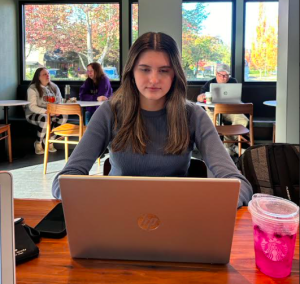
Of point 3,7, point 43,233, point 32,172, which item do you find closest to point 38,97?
point 32,172

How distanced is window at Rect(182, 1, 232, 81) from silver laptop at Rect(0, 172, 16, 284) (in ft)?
20.4

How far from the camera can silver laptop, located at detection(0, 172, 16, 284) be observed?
0.56 m

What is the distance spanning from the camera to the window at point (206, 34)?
21.4 ft

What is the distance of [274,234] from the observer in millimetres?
750

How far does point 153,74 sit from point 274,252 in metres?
0.93

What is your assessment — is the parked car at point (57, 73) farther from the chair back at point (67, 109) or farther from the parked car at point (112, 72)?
the chair back at point (67, 109)

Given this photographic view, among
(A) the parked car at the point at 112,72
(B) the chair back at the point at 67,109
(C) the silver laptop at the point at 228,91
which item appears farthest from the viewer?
(A) the parked car at the point at 112,72

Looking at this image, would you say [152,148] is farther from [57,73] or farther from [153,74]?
[57,73]

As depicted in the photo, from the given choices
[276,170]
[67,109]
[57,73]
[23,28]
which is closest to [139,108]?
[276,170]

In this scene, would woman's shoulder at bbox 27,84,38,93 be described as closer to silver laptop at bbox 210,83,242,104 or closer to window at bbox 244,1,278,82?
silver laptop at bbox 210,83,242,104

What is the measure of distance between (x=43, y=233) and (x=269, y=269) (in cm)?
62

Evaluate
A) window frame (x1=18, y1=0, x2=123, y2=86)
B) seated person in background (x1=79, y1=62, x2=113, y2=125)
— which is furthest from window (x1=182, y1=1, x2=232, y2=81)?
seated person in background (x1=79, y1=62, x2=113, y2=125)

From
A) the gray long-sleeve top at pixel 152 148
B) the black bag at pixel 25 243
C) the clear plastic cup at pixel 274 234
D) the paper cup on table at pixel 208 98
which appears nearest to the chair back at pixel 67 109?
the paper cup on table at pixel 208 98

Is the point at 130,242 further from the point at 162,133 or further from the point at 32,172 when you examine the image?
the point at 32,172
